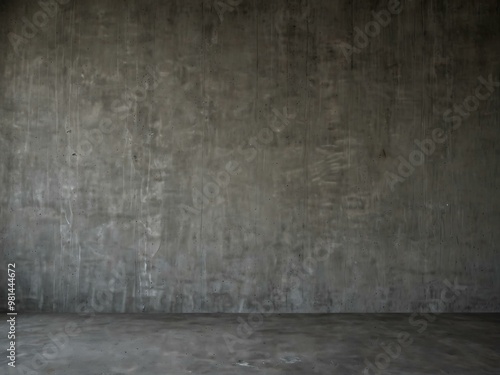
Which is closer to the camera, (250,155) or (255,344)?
(255,344)

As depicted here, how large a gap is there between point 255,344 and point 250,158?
2108 mm

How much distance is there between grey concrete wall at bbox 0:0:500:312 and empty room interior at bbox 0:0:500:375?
0.05 ft

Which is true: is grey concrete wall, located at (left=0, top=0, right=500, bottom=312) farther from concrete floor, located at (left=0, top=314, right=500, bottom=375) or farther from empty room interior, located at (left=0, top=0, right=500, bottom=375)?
concrete floor, located at (left=0, top=314, right=500, bottom=375)

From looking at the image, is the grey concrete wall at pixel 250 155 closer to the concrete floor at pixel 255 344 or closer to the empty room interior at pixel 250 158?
the empty room interior at pixel 250 158

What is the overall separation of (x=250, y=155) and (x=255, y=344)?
213 centimetres

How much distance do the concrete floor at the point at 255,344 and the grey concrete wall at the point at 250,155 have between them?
0.39m

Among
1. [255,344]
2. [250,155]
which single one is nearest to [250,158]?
[250,155]

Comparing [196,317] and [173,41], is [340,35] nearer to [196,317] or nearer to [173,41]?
[173,41]

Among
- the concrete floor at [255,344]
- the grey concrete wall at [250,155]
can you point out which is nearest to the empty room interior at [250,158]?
the grey concrete wall at [250,155]

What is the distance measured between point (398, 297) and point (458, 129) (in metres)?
1.98

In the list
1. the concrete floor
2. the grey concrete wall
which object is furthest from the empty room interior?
the concrete floor

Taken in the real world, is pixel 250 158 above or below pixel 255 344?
above

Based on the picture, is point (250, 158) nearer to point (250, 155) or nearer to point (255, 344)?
point (250, 155)

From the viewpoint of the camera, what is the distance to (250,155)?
19.6ft
